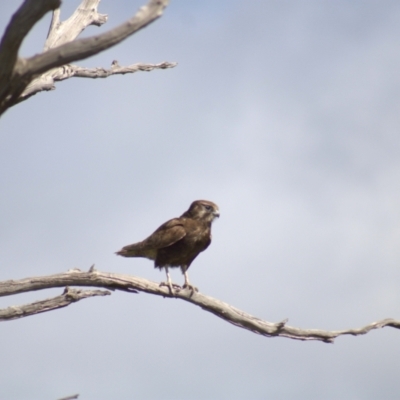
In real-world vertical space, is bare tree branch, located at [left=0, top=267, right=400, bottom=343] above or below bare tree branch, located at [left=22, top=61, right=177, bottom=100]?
below

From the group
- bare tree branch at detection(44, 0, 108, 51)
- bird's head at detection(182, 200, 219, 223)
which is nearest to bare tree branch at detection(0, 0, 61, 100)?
bare tree branch at detection(44, 0, 108, 51)

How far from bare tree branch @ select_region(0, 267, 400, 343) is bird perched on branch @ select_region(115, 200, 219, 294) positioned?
1.65 metres

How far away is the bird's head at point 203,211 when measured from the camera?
370 inches

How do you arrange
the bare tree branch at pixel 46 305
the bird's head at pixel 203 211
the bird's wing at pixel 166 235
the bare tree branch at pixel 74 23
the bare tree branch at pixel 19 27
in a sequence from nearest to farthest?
1. the bare tree branch at pixel 19 27
2. the bare tree branch at pixel 46 305
3. the bare tree branch at pixel 74 23
4. the bird's wing at pixel 166 235
5. the bird's head at pixel 203 211

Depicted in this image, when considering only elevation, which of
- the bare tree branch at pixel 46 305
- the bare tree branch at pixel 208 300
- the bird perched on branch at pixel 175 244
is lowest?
the bare tree branch at pixel 46 305

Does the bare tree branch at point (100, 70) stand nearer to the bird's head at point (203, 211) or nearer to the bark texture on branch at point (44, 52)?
the bird's head at point (203, 211)

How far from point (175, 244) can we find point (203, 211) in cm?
69

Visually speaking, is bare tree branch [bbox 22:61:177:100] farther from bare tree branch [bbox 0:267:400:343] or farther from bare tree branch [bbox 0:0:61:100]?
bare tree branch [bbox 0:0:61:100]

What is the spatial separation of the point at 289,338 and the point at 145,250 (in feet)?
8.70

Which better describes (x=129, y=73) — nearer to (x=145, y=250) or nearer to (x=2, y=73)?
(x=145, y=250)

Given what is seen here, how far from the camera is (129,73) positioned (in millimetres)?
8367

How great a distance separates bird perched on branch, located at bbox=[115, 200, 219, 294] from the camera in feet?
29.1

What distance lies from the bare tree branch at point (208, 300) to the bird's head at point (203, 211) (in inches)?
91.0

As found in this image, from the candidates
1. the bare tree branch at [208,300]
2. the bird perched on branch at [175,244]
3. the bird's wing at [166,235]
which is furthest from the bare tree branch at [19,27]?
the bird's wing at [166,235]
